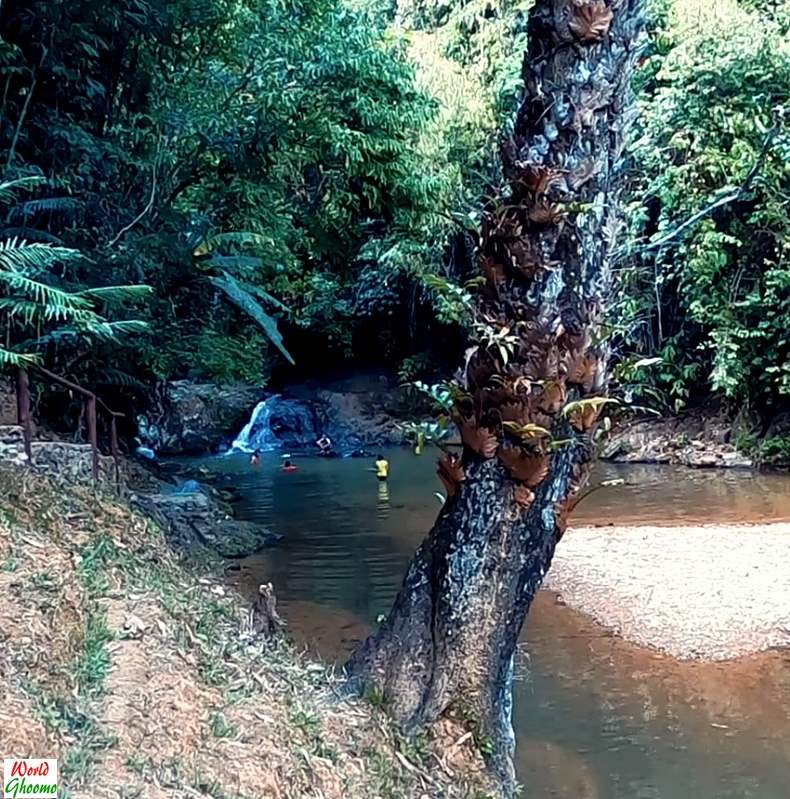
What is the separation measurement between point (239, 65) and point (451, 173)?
18.9 ft

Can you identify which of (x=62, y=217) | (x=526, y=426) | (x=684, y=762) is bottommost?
(x=684, y=762)

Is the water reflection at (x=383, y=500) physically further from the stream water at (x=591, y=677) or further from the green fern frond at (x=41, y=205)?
the green fern frond at (x=41, y=205)

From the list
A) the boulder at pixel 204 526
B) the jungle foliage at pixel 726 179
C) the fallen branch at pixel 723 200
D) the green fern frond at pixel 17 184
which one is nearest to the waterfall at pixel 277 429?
the jungle foliage at pixel 726 179

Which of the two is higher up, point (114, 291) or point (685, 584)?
point (114, 291)

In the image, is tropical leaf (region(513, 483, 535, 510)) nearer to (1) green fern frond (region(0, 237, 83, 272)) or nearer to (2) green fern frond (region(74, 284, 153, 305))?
(1) green fern frond (region(0, 237, 83, 272))

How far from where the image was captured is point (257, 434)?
18203mm

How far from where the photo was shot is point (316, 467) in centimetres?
1551

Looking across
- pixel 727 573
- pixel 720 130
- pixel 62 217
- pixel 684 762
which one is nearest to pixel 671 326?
pixel 720 130

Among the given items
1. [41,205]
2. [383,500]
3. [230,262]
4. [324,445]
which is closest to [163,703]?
[41,205]

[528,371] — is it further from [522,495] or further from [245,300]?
[245,300]

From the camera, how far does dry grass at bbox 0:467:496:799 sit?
256 centimetres

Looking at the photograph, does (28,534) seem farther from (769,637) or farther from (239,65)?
(239,65)

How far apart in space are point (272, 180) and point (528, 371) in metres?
5.91

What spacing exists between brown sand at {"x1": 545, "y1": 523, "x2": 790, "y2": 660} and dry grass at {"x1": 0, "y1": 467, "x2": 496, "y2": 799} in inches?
136
